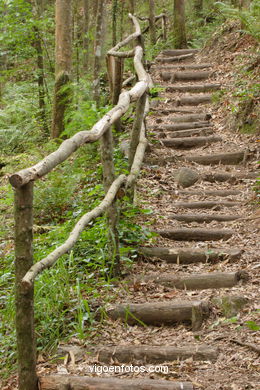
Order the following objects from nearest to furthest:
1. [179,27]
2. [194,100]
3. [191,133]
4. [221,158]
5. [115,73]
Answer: [221,158] → [115,73] → [191,133] → [194,100] → [179,27]

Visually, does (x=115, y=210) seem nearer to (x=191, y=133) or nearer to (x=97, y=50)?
(x=191, y=133)

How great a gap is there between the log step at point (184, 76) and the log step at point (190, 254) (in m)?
7.36

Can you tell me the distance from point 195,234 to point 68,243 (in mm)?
2354

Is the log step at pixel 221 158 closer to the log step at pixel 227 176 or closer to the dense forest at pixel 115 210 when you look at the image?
the dense forest at pixel 115 210

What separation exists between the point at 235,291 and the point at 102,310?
1.19 metres

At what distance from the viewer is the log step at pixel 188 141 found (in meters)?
7.96

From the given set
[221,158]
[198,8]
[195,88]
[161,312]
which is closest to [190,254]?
[161,312]

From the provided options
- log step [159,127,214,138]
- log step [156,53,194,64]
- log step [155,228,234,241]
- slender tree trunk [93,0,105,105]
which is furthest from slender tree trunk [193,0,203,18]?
log step [155,228,234,241]

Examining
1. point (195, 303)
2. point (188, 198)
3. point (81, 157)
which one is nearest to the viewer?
point (195, 303)

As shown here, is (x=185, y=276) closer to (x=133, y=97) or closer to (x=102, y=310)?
(x=102, y=310)

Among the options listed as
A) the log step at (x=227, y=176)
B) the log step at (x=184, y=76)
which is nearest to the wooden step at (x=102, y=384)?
the log step at (x=227, y=176)

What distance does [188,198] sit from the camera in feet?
20.9

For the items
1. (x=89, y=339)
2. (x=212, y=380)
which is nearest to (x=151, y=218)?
(x=89, y=339)

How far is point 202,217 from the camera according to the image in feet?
18.5
